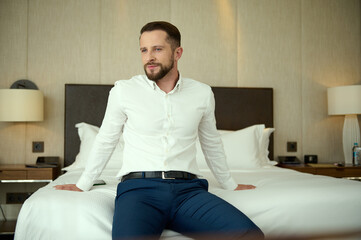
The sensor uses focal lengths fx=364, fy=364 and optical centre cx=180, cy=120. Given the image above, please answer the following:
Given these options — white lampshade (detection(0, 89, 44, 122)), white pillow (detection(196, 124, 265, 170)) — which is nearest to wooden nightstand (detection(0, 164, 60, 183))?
white lampshade (detection(0, 89, 44, 122))

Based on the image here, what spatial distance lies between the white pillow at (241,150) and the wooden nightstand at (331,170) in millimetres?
548

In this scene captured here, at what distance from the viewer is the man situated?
1573 mm

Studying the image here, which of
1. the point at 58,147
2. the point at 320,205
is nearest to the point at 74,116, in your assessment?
the point at 58,147

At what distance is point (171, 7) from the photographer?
3.98 metres

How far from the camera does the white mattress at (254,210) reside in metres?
1.56

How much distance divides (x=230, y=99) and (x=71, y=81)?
1.70 meters

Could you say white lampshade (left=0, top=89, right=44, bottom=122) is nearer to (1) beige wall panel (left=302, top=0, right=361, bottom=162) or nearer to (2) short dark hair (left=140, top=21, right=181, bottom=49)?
(2) short dark hair (left=140, top=21, right=181, bottom=49)

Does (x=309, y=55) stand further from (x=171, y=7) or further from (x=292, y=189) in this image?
(x=292, y=189)

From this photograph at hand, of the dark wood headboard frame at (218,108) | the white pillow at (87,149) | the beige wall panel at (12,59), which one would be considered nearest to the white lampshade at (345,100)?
the dark wood headboard frame at (218,108)

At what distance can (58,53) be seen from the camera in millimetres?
3783

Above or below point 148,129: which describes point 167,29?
above

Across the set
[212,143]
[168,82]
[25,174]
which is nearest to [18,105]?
[25,174]

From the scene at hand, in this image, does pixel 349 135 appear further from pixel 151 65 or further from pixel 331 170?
pixel 151 65

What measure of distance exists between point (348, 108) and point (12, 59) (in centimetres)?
356
